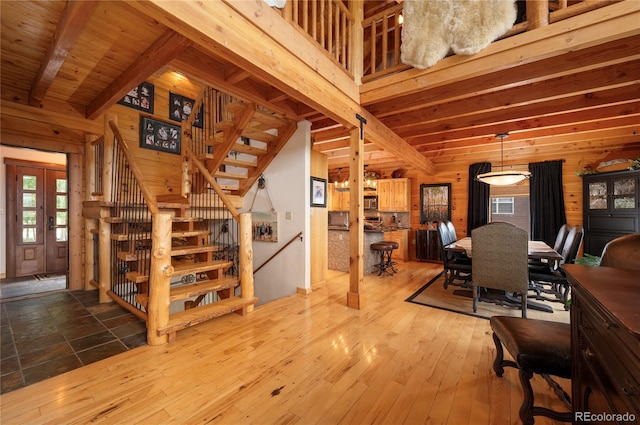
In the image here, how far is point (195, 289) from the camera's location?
8.29 feet

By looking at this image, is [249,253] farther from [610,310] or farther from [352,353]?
[610,310]

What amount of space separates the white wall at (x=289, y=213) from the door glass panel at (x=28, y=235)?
13.6 feet

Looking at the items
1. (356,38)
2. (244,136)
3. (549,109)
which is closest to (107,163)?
(244,136)

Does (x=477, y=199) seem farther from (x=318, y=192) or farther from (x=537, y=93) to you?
(x=318, y=192)

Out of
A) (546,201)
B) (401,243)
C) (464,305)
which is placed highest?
(546,201)

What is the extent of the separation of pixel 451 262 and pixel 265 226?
2860 millimetres

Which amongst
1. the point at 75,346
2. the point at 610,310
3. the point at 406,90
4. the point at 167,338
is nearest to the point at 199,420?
the point at 167,338

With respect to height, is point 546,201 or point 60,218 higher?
point 546,201

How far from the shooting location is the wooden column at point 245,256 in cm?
283

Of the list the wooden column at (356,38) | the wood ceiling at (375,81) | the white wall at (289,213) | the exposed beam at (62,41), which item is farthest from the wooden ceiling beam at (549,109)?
the exposed beam at (62,41)

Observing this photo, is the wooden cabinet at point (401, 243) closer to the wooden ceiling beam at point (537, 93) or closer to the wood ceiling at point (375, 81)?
the wood ceiling at point (375, 81)

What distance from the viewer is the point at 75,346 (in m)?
2.14

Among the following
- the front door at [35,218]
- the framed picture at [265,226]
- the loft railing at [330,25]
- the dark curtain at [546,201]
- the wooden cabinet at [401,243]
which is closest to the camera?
A: the loft railing at [330,25]

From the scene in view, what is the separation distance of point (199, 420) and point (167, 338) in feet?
3.50
